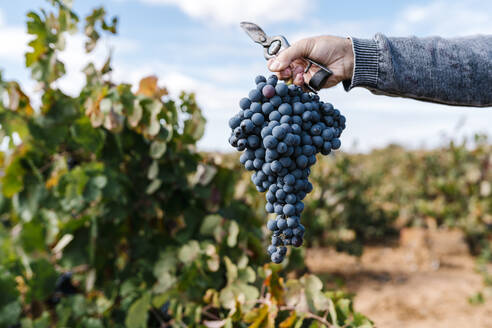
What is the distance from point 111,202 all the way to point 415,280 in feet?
12.8

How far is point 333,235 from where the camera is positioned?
4.76 metres

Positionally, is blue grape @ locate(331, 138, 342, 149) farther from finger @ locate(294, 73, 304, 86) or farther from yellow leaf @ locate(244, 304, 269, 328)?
yellow leaf @ locate(244, 304, 269, 328)

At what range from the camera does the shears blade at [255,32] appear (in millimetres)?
1175

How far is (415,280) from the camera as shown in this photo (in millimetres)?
4766

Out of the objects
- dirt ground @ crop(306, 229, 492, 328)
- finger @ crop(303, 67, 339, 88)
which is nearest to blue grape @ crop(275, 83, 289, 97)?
finger @ crop(303, 67, 339, 88)

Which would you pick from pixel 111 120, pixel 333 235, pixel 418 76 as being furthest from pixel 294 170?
pixel 333 235

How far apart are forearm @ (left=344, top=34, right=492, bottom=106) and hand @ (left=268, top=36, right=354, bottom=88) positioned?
0.12 feet

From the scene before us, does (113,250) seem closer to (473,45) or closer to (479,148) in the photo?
(473,45)

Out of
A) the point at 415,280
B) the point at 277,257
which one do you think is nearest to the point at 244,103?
the point at 277,257

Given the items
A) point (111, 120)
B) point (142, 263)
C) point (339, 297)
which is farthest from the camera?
point (142, 263)

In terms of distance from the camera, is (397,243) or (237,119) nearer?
(237,119)

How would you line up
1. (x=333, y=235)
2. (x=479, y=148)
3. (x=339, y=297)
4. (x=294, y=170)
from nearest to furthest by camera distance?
(x=294, y=170) < (x=339, y=297) < (x=333, y=235) < (x=479, y=148)

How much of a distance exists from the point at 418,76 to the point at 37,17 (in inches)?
67.1

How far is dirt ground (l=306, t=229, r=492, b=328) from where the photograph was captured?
148 inches
